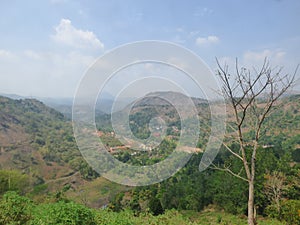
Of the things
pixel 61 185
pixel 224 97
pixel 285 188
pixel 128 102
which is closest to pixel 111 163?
pixel 128 102

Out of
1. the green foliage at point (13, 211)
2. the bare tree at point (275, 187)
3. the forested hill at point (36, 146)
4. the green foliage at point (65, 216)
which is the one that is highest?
the green foliage at point (65, 216)

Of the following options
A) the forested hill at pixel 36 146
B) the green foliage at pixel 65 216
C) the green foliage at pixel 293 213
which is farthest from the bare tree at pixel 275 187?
the forested hill at pixel 36 146

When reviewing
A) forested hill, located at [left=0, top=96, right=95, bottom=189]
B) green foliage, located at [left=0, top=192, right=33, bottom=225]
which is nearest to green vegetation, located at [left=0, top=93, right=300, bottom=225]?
green foliage, located at [left=0, top=192, right=33, bottom=225]

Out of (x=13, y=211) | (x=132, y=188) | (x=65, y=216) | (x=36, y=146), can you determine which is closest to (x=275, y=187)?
(x=65, y=216)

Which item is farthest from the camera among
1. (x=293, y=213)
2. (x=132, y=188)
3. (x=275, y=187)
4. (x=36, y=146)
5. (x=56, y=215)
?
(x=36, y=146)

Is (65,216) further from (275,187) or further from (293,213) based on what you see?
(275,187)

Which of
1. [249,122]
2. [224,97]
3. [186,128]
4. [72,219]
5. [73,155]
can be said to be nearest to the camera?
[72,219]

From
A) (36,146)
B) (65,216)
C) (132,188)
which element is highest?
(65,216)

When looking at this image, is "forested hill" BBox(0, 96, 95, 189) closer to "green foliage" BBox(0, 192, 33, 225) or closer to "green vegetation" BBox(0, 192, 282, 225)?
"green foliage" BBox(0, 192, 33, 225)

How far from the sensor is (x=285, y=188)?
35.7 ft

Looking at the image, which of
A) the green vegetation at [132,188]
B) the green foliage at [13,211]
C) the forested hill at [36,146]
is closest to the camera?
the green foliage at [13,211]

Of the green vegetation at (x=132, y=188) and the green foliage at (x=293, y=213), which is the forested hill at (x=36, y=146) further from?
the green foliage at (x=293, y=213)

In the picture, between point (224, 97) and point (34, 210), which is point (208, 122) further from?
point (34, 210)

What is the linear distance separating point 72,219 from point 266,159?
12201mm
